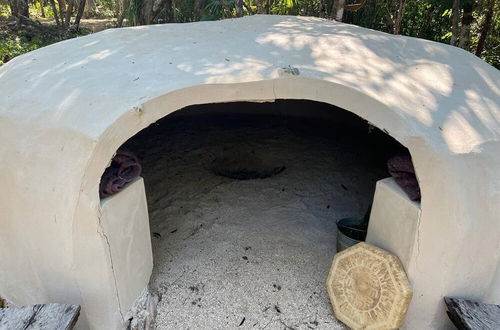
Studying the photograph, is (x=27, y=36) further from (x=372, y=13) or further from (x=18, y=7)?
(x=372, y=13)

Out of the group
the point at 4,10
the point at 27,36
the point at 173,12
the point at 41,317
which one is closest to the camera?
the point at 41,317

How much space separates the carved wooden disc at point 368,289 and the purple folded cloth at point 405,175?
1.46 ft

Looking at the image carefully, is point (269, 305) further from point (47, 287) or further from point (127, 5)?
point (127, 5)

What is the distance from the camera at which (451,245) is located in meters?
2.39

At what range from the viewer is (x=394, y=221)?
2.65 metres

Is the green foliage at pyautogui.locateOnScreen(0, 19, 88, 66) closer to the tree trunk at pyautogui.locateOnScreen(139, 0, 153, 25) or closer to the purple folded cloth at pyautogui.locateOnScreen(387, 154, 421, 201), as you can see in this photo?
the tree trunk at pyautogui.locateOnScreen(139, 0, 153, 25)

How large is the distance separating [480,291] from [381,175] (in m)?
2.72

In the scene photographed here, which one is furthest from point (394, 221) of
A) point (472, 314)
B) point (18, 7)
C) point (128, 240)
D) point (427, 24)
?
point (18, 7)

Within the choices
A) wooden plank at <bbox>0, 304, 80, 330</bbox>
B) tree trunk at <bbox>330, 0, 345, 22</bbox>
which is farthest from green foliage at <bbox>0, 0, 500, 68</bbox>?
wooden plank at <bbox>0, 304, 80, 330</bbox>

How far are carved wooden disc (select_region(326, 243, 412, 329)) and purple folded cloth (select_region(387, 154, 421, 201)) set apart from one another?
1.46ft

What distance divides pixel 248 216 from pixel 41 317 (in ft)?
7.58

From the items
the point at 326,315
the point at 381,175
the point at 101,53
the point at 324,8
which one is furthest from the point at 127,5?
the point at 326,315

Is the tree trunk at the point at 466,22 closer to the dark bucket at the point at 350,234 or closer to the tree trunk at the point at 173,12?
the dark bucket at the point at 350,234

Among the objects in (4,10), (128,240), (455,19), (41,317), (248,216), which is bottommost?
(248,216)
